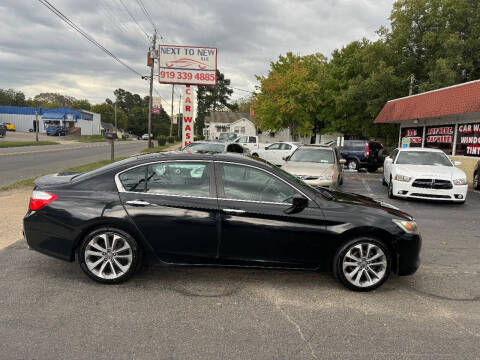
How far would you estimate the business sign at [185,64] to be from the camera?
20078 millimetres

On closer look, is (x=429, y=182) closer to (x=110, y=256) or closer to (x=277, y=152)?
(x=110, y=256)

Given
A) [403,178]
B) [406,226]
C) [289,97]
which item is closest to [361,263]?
[406,226]

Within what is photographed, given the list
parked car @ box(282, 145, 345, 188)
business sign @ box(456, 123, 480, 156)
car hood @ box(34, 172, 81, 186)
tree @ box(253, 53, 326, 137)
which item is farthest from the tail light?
tree @ box(253, 53, 326, 137)

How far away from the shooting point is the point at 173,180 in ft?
13.6

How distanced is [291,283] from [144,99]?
171152mm

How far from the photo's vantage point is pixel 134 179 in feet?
13.6

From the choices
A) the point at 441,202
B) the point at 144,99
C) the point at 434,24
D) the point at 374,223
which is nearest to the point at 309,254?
the point at 374,223

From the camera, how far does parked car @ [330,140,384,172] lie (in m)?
19.4

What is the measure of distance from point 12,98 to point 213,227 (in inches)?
4943

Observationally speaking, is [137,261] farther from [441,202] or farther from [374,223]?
[441,202]

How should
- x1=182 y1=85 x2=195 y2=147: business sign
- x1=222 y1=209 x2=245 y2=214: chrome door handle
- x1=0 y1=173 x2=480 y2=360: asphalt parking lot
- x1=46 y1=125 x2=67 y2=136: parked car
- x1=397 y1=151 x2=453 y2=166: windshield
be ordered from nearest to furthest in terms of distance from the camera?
x1=0 y1=173 x2=480 y2=360: asphalt parking lot < x1=222 y1=209 x2=245 y2=214: chrome door handle < x1=397 y1=151 x2=453 y2=166: windshield < x1=182 y1=85 x2=195 y2=147: business sign < x1=46 y1=125 x2=67 y2=136: parked car

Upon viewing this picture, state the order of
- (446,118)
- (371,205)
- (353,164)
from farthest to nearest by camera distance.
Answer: (353,164) < (446,118) < (371,205)

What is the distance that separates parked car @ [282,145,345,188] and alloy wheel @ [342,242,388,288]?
197 inches

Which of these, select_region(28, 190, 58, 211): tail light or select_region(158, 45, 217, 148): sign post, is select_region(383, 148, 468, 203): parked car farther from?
select_region(158, 45, 217, 148): sign post
